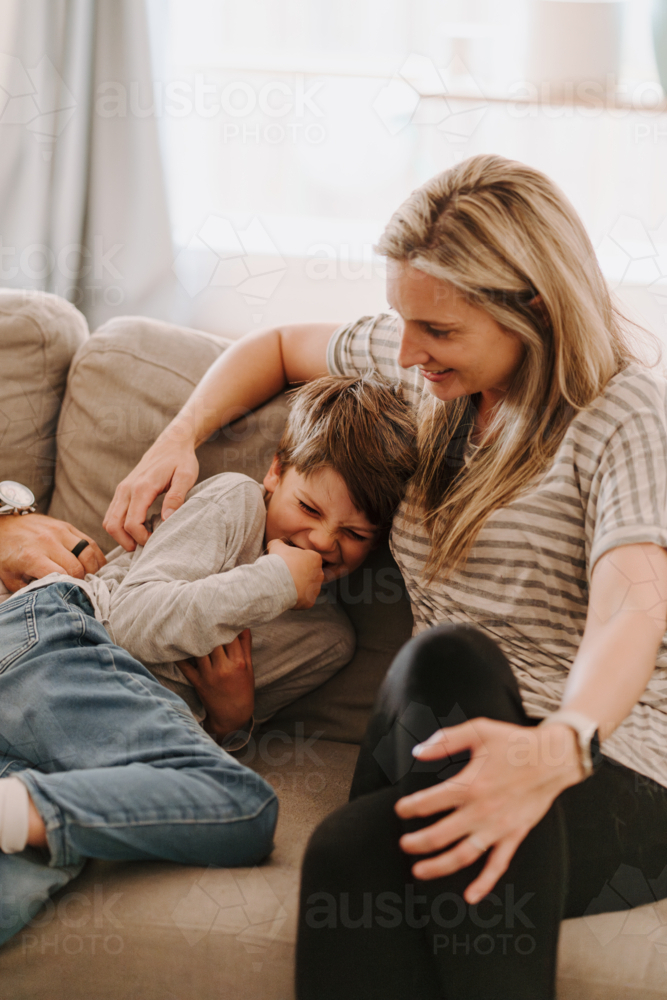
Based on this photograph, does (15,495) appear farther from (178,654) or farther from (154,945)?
(154,945)

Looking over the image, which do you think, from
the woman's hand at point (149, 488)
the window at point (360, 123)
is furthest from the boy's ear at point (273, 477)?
the window at point (360, 123)

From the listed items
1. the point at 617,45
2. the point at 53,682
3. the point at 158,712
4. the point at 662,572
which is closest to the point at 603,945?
the point at 662,572

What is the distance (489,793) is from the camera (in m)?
0.63

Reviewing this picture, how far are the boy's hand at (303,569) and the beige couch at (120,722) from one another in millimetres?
184

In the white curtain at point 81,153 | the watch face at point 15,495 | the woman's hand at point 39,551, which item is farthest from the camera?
the white curtain at point 81,153

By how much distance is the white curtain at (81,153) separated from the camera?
183 cm

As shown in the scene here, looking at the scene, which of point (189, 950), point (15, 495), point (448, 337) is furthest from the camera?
point (15, 495)

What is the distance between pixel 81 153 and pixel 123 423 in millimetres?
1000

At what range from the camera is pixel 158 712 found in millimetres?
840

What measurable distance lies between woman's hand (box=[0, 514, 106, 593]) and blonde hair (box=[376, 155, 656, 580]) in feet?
1.67

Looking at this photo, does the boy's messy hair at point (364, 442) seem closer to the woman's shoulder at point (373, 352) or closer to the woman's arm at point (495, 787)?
the woman's shoulder at point (373, 352)

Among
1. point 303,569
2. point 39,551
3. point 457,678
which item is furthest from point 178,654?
point 457,678

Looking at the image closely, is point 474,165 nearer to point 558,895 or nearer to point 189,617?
point 189,617

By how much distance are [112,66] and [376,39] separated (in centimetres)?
63
